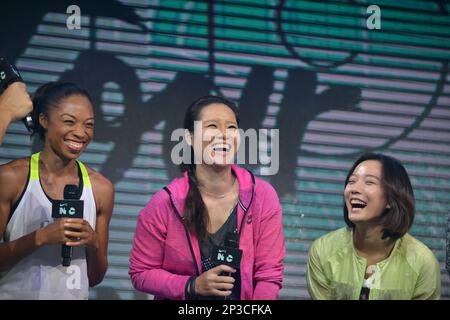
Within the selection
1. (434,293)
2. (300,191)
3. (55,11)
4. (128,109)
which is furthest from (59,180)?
(434,293)

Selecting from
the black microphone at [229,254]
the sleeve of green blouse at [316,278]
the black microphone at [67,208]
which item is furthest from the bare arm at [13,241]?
the sleeve of green blouse at [316,278]

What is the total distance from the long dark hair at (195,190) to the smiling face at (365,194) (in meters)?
0.77

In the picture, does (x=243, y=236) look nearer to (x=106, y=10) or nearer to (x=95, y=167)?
(x=95, y=167)

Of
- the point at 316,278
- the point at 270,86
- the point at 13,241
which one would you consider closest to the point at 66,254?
the point at 13,241

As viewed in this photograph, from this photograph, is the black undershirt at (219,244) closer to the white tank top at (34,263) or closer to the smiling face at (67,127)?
the white tank top at (34,263)

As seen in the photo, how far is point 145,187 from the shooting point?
4.47 meters

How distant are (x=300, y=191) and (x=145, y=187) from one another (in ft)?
2.96

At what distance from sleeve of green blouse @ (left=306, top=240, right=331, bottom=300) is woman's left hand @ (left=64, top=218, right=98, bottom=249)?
122 cm

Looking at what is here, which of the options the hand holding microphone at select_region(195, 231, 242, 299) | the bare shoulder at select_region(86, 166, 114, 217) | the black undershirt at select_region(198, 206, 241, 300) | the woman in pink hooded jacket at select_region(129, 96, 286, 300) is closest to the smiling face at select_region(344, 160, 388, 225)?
the woman in pink hooded jacket at select_region(129, 96, 286, 300)

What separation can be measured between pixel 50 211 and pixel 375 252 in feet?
5.97

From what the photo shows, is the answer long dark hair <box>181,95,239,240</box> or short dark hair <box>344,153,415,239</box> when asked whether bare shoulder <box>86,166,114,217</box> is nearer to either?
long dark hair <box>181,95,239,240</box>

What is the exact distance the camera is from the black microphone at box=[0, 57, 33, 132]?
435 cm

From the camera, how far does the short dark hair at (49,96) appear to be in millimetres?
4359

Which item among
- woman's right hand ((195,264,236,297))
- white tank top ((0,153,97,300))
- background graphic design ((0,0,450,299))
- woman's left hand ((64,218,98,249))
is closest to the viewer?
woman's right hand ((195,264,236,297))
